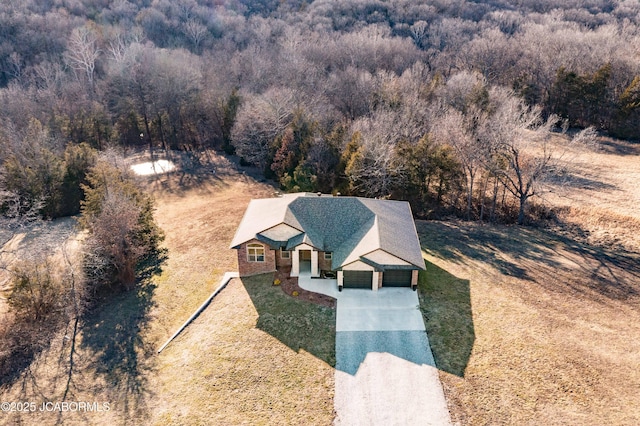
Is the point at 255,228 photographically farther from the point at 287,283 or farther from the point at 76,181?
the point at 76,181

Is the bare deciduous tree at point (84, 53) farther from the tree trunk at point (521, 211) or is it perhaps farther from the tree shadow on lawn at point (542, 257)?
the tree trunk at point (521, 211)

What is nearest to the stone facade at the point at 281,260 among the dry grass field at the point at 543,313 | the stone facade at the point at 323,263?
the stone facade at the point at 323,263

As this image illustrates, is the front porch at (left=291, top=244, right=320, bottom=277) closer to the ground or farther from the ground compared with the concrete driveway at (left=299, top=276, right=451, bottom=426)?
farther from the ground

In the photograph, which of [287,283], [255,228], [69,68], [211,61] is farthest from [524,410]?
[69,68]

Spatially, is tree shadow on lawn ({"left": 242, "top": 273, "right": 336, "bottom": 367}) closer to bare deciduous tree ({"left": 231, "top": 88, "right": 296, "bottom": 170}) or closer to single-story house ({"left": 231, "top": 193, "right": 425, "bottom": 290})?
single-story house ({"left": 231, "top": 193, "right": 425, "bottom": 290})

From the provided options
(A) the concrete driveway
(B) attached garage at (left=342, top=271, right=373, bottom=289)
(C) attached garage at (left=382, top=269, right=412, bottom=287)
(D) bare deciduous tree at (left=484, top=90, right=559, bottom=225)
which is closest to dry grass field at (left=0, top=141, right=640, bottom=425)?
(A) the concrete driveway

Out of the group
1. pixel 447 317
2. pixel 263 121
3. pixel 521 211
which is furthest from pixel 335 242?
pixel 263 121
